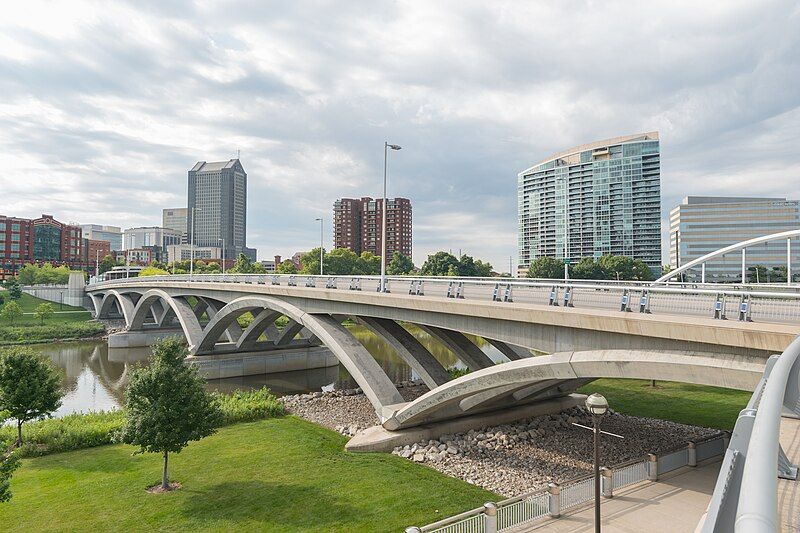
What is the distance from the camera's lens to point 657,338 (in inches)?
465

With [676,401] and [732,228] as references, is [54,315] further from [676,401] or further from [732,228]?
[732,228]

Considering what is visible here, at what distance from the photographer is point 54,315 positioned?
7369 cm

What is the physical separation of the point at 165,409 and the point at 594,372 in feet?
41.9

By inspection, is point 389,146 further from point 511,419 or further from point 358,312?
point 511,419

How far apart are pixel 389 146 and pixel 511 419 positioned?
45.8 ft

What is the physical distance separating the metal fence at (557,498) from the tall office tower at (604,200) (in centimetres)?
9856

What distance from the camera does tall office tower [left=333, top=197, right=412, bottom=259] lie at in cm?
17275

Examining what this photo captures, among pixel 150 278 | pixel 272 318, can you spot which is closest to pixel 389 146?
pixel 272 318

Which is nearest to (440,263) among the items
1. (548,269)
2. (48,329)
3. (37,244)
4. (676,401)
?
(548,269)

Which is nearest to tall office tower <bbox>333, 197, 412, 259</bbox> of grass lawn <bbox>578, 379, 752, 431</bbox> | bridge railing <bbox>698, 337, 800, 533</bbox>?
grass lawn <bbox>578, 379, 752, 431</bbox>

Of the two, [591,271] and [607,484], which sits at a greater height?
[591,271]

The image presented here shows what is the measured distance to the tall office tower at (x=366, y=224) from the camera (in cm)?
17275

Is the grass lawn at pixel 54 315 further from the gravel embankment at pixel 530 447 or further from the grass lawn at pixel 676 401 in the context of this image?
the grass lawn at pixel 676 401

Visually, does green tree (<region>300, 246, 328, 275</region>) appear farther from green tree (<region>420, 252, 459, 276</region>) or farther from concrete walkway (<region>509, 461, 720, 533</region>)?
concrete walkway (<region>509, 461, 720, 533</region>)
